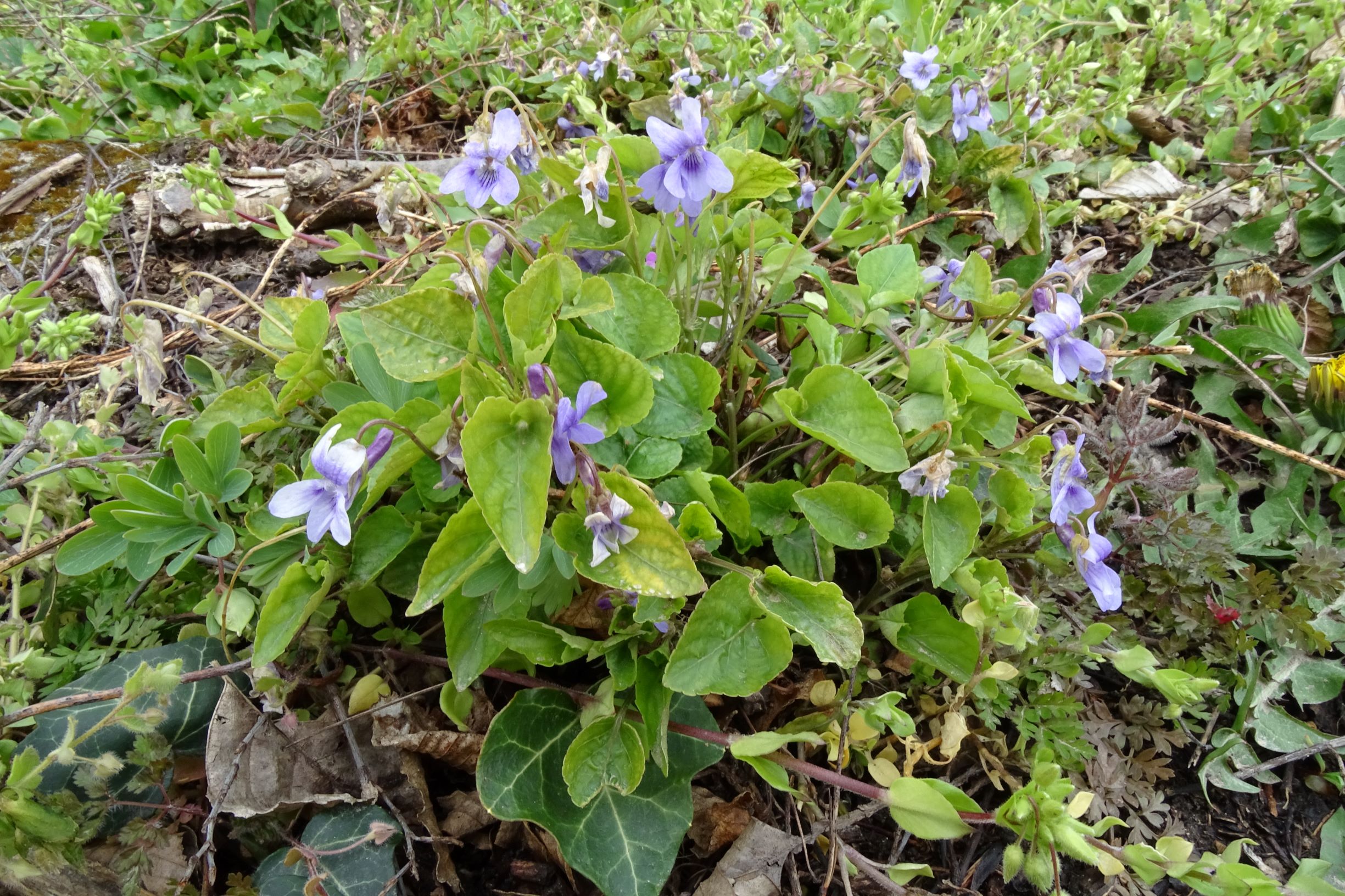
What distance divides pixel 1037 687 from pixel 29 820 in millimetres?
1695

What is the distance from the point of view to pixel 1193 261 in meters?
2.49

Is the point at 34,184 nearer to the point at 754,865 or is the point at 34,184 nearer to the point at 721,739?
the point at 721,739

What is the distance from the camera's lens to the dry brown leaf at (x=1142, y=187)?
263 cm

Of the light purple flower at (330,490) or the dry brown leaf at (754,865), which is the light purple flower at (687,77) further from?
the dry brown leaf at (754,865)

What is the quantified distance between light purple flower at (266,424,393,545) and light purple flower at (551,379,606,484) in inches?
10.3

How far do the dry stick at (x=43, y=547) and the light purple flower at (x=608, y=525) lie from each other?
3.58 ft

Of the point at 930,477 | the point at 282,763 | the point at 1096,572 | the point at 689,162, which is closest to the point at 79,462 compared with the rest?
the point at 282,763

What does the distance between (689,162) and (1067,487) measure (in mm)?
825

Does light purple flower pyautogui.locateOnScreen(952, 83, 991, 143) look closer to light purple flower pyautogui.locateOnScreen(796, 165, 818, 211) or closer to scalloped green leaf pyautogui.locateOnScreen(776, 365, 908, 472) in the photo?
light purple flower pyautogui.locateOnScreen(796, 165, 818, 211)

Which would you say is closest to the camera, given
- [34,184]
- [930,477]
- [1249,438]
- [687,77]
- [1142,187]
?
[930,477]

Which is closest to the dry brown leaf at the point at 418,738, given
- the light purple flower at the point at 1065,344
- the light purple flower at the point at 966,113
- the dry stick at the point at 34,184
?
the light purple flower at the point at 1065,344

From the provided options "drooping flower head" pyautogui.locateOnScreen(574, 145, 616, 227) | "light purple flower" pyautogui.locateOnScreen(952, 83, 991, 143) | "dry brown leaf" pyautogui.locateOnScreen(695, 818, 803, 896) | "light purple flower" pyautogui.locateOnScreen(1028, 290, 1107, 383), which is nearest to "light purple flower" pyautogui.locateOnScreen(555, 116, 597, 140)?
"light purple flower" pyautogui.locateOnScreen(952, 83, 991, 143)

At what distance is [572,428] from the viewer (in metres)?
1.08

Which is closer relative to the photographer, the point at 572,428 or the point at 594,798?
the point at 572,428
